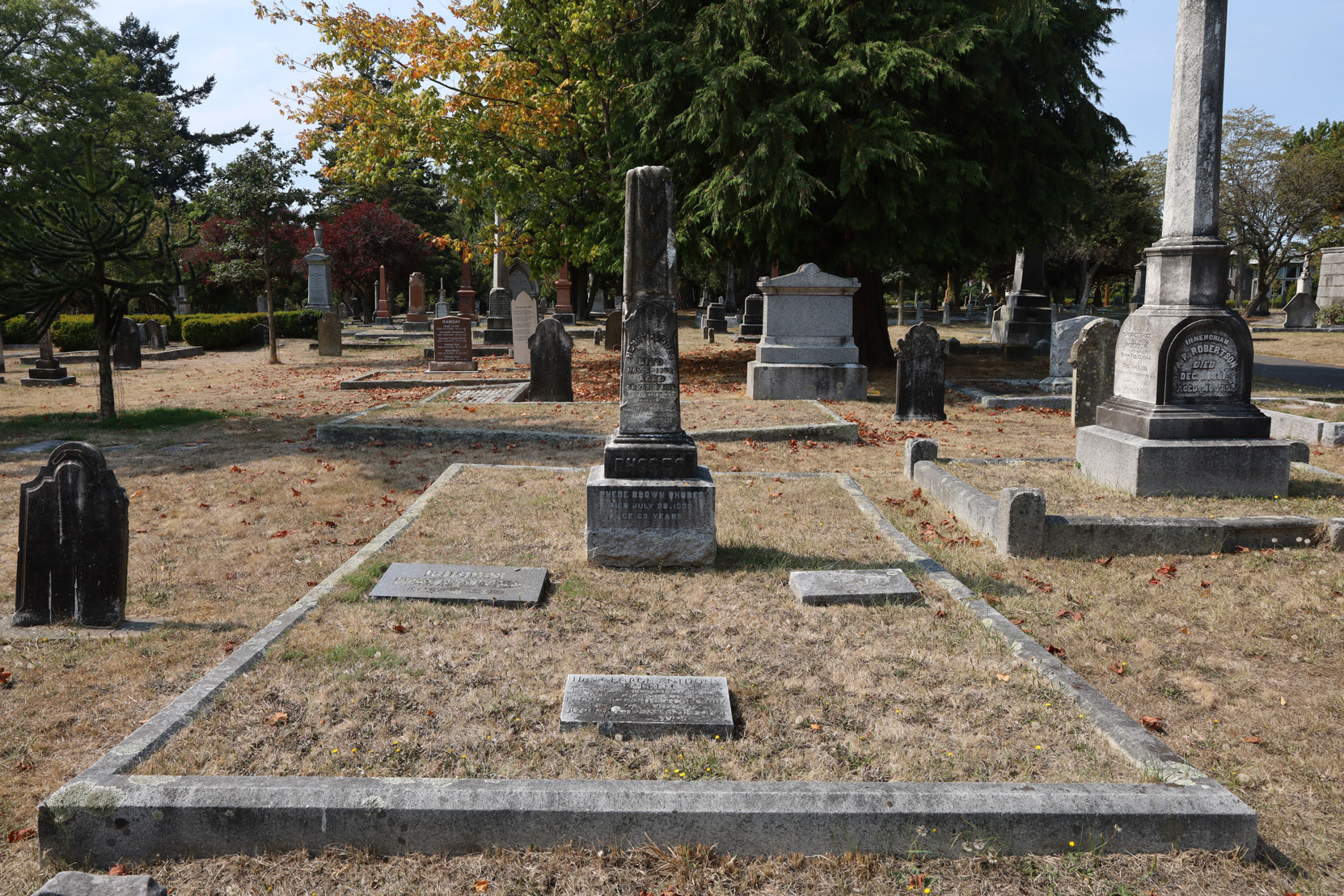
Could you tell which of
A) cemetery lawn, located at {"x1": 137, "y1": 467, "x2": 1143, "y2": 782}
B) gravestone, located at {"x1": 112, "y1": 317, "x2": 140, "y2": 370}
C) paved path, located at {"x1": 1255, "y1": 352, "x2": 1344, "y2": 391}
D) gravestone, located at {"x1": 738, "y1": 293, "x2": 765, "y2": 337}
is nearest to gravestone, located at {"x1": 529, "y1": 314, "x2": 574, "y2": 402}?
cemetery lawn, located at {"x1": 137, "y1": 467, "x2": 1143, "y2": 782}

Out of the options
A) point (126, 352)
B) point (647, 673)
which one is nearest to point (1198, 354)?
point (647, 673)

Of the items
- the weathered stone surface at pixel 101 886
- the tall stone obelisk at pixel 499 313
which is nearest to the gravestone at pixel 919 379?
the weathered stone surface at pixel 101 886

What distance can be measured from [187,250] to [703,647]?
130ft

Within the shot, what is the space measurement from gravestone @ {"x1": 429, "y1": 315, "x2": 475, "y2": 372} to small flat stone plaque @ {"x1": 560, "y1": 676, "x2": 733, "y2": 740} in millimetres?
16328

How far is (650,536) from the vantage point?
6180 mm

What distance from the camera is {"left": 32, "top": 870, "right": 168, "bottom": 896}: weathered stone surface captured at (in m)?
2.27

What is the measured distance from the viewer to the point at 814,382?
15016 mm

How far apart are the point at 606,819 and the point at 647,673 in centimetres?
136

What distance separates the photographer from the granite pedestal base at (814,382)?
49.2ft

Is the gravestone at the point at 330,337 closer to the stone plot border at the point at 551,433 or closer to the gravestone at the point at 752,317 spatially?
the gravestone at the point at 752,317

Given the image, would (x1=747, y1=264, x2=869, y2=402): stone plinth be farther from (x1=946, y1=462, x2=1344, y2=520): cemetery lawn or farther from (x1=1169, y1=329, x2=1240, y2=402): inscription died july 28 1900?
(x1=1169, y1=329, x2=1240, y2=402): inscription died july 28 1900

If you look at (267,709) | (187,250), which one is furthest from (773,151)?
(187,250)

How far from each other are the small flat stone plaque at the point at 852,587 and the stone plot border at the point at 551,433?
5543 mm

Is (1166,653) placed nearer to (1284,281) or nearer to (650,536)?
(650,536)
